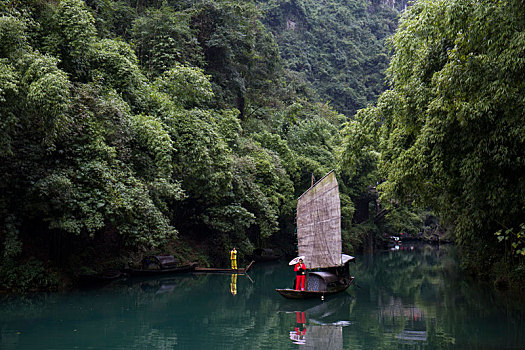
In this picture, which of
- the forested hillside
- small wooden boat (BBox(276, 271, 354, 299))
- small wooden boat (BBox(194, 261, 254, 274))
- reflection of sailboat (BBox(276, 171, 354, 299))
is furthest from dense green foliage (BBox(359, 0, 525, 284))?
small wooden boat (BBox(194, 261, 254, 274))

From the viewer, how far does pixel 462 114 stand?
26.0 feet

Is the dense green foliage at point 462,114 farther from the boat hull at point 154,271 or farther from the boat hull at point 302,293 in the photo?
the boat hull at point 154,271

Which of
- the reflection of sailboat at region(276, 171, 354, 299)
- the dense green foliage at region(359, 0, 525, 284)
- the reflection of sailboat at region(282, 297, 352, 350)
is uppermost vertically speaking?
the dense green foliage at region(359, 0, 525, 284)

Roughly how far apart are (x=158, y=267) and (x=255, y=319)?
8.53m

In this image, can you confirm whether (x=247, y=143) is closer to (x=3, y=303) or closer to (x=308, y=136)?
(x=308, y=136)

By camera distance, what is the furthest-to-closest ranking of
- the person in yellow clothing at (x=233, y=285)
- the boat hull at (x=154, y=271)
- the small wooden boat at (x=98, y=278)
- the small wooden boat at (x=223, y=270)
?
the small wooden boat at (x=223, y=270), the boat hull at (x=154, y=271), the person in yellow clothing at (x=233, y=285), the small wooden boat at (x=98, y=278)

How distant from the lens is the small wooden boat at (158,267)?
18.0 m

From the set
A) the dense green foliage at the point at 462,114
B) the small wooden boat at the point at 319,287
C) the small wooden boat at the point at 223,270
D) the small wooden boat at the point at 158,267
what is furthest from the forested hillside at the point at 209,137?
the small wooden boat at the point at 319,287

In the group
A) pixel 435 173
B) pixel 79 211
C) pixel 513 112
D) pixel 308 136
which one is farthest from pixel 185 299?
pixel 308 136

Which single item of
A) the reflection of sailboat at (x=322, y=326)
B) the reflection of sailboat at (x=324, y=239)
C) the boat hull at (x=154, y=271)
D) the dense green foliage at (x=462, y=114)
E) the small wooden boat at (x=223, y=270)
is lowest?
the reflection of sailboat at (x=322, y=326)

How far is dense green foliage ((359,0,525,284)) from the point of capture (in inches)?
282

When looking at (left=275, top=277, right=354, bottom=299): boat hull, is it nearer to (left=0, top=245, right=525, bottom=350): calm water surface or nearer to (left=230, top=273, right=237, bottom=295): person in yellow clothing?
(left=0, top=245, right=525, bottom=350): calm water surface

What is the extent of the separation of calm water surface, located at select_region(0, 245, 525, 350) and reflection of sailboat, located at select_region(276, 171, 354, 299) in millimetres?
502

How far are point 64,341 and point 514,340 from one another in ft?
25.8
